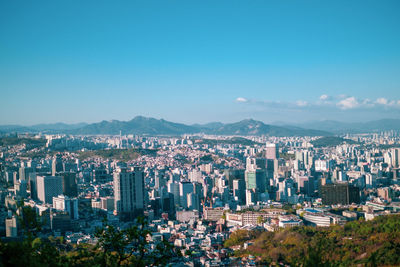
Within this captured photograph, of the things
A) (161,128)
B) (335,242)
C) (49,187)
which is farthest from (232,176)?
(161,128)

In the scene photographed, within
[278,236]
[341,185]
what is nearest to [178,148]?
[341,185]

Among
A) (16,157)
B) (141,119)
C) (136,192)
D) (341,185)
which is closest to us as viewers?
(136,192)

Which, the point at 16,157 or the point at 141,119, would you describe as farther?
the point at 141,119

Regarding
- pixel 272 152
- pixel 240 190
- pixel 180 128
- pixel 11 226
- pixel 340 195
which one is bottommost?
pixel 240 190

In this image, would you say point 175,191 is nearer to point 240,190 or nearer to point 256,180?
point 240,190

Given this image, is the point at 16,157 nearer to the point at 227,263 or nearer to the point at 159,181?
the point at 159,181

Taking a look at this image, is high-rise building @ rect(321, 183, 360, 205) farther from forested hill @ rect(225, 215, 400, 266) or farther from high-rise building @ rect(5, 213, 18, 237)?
high-rise building @ rect(5, 213, 18, 237)
